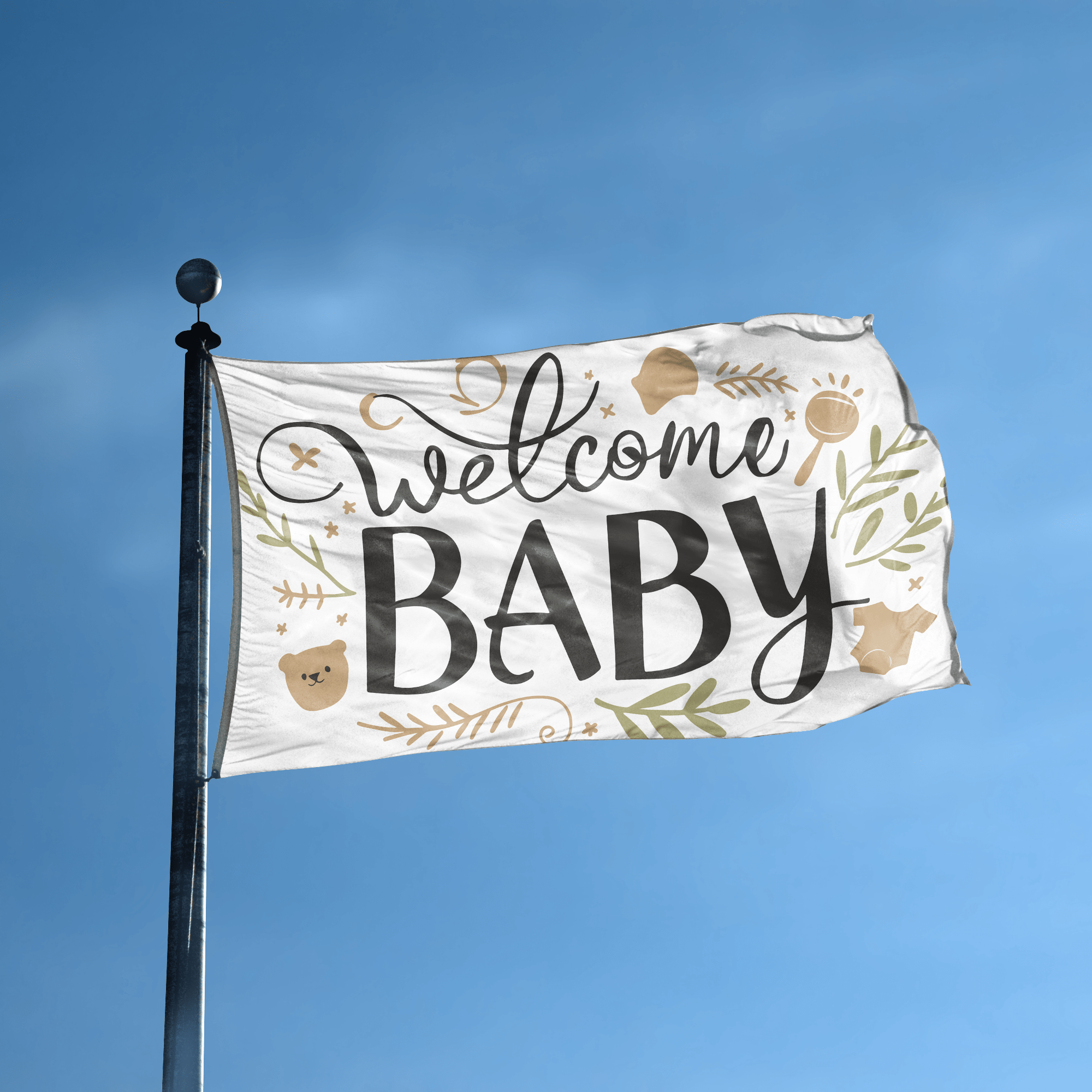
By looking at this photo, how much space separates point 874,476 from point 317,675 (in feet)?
18.3

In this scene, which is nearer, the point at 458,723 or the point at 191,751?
the point at 191,751

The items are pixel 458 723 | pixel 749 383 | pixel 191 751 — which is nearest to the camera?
pixel 191 751

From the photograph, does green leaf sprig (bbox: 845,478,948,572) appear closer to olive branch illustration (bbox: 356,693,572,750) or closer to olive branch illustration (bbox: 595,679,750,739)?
olive branch illustration (bbox: 595,679,750,739)

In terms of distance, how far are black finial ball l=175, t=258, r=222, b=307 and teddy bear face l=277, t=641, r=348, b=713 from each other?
10.5ft

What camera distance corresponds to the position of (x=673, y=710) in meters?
11.3

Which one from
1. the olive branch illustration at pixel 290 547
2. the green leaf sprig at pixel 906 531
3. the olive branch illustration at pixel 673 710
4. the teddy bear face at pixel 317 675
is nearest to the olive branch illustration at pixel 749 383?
the green leaf sprig at pixel 906 531

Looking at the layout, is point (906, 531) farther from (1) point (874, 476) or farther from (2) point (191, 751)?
(2) point (191, 751)

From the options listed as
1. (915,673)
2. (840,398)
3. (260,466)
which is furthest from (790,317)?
(260,466)

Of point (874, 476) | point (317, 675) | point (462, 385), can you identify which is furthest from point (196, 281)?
point (874, 476)

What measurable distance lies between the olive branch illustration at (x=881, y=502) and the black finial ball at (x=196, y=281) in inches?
234

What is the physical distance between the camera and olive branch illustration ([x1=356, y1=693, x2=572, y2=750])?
10594 millimetres

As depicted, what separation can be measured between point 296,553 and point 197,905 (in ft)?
9.91

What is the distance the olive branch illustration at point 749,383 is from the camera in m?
12.4

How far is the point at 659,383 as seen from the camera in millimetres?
12297
